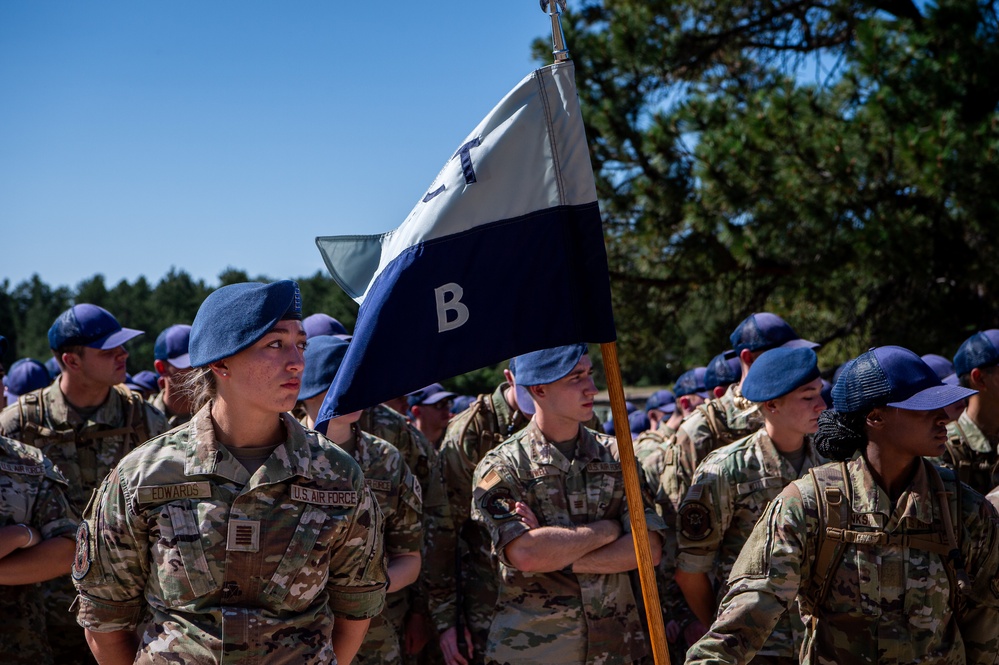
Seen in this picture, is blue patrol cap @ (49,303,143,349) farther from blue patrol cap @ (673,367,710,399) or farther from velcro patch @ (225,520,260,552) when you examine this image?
blue patrol cap @ (673,367,710,399)

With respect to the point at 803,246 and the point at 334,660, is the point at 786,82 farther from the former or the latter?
the point at 334,660

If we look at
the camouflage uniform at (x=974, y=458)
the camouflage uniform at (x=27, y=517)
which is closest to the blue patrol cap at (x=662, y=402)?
the camouflage uniform at (x=974, y=458)

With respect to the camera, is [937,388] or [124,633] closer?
[124,633]

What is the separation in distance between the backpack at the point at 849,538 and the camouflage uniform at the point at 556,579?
0.93 meters

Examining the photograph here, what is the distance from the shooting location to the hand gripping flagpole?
10.9ft

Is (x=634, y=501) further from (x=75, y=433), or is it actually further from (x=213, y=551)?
(x=75, y=433)

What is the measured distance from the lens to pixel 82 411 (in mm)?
→ 6062

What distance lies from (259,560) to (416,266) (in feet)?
3.87

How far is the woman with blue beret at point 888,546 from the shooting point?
11.7ft

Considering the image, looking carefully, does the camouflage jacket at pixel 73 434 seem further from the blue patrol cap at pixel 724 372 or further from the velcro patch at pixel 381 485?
the blue patrol cap at pixel 724 372

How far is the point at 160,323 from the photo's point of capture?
43406 millimetres

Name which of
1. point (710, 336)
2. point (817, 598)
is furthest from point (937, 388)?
point (710, 336)

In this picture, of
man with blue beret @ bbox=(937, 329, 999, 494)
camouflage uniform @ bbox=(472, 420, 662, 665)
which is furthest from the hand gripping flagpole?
man with blue beret @ bbox=(937, 329, 999, 494)

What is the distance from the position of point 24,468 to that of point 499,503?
86.2 inches
